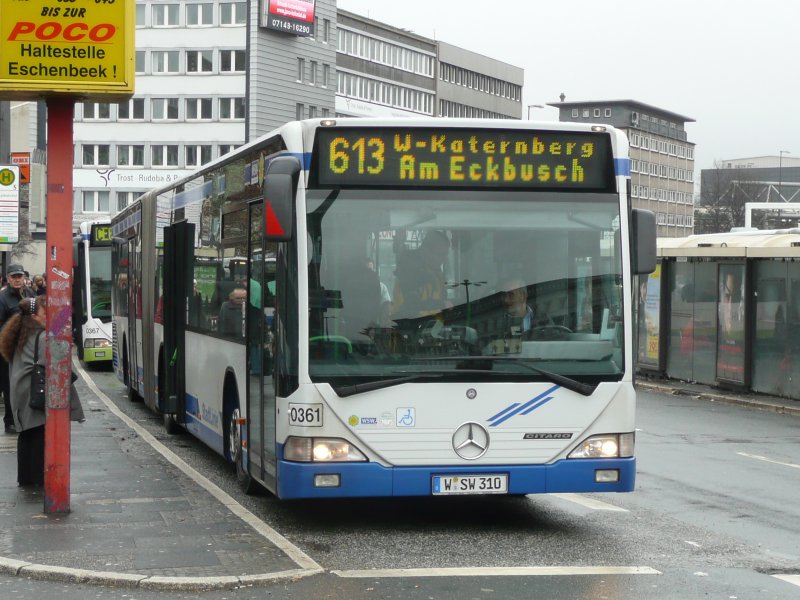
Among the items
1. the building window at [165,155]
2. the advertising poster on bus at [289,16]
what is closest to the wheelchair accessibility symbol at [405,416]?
the advertising poster on bus at [289,16]

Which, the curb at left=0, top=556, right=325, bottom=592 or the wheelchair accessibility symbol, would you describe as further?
the wheelchair accessibility symbol

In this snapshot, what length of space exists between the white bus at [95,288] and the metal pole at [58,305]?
20.1 m

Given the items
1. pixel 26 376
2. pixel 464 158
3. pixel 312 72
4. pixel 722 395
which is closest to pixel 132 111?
pixel 312 72

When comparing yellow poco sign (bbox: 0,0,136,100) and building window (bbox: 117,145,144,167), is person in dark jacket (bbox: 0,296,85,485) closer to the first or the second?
yellow poco sign (bbox: 0,0,136,100)

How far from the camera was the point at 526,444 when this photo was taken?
9648 millimetres

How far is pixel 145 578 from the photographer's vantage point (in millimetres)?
7840

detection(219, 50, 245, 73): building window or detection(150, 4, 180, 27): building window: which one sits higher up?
detection(150, 4, 180, 27): building window

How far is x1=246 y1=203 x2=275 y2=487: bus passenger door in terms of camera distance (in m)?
10.1

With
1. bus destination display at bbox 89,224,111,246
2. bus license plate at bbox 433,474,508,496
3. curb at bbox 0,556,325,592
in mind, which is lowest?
curb at bbox 0,556,325,592

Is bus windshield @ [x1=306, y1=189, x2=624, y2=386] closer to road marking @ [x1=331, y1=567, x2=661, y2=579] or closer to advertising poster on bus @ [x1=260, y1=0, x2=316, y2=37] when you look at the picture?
road marking @ [x1=331, y1=567, x2=661, y2=579]

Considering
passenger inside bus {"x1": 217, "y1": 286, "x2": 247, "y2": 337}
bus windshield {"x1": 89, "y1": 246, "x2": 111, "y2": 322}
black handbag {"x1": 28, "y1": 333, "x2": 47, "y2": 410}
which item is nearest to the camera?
black handbag {"x1": 28, "y1": 333, "x2": 47, "y2": 410}

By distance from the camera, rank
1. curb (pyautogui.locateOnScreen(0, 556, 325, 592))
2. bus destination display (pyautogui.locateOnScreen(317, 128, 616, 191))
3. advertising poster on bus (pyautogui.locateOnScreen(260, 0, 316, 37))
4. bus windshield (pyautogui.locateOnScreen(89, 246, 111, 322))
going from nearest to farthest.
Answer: curb (pyautogui.locateOnScreen(0, 556, 325, 592)) → bus destination display (pyautogui.locateOnScreen(317, 128, 616, 191)) → bus windshield (pyautogui.locateOnScreen(89, 246, 111, 322)) → advertising poster on bus (pyautogui.locateOnScreen(260, 0, 316, 37))

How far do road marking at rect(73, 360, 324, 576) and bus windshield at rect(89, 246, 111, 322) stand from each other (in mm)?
11911

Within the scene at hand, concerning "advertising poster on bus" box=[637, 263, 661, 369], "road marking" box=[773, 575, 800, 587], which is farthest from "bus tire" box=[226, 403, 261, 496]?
"advertising poster on bus" box=[637, 263, 661, 369]
